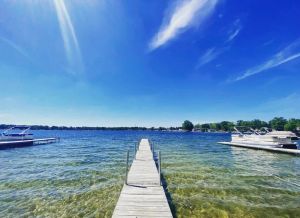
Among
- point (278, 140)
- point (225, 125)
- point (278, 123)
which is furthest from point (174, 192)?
point (225, 125)

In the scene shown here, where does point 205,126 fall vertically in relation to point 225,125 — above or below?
above

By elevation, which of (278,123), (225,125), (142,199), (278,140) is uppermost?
(225,125)

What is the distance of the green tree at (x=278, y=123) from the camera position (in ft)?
367

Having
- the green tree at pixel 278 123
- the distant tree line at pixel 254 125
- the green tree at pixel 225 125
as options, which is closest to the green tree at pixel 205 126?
the distant tree line at pixel 254 125

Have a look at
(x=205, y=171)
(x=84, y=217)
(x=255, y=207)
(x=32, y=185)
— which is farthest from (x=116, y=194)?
(x=205, y=171)

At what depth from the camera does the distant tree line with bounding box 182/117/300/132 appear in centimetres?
10072

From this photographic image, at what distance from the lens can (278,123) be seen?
113188 millimetres

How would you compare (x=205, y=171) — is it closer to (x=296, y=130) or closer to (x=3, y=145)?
(x=3, y=145)

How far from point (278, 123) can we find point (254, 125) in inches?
888

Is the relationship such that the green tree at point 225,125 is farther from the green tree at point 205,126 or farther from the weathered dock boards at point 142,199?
the weathered dock boards at point 142,199

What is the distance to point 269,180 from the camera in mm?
12406

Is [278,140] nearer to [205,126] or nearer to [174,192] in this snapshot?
[174,192]

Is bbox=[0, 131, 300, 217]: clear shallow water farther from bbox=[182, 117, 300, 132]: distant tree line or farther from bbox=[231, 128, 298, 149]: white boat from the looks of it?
bbox=[182, 117, 300, 132]: distant tree line

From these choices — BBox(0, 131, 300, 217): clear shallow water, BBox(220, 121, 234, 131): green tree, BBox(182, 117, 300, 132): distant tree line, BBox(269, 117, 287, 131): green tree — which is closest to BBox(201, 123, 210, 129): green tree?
BBox(182, 117, 300, 132): distant tree line
